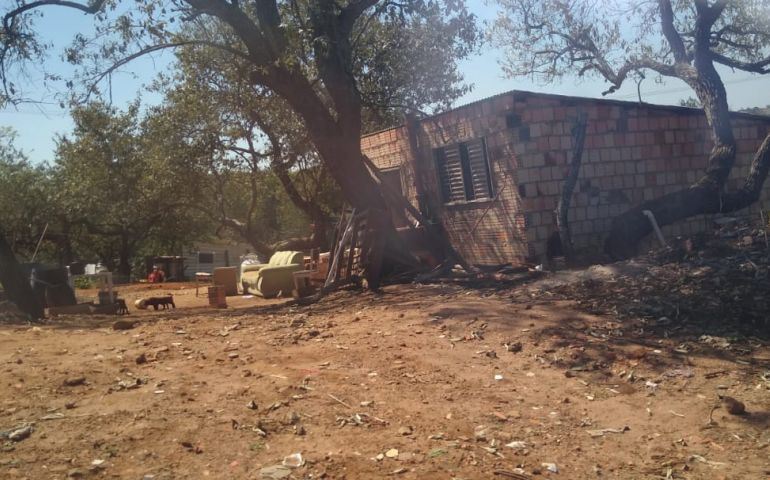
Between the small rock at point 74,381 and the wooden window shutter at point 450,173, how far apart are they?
358 inches

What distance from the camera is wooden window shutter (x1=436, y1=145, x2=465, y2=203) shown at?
13.6 metres

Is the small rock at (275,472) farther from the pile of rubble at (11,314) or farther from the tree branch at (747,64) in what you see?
the tree branch at (747,64)

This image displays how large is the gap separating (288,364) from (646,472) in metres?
3.38

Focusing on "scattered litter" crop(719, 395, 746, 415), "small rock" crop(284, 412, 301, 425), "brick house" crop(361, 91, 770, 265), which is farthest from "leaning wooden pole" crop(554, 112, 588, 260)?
"small rock" crop(284, 412, 301, 425)

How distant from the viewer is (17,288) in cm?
1087

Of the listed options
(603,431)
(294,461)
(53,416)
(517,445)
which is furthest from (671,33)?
(53,416)

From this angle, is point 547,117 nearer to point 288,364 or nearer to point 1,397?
point 288,364

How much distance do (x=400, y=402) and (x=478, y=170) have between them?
8346 mm

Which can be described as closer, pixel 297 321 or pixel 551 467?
pixel 551 467

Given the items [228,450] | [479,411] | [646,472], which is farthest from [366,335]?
[646,472]

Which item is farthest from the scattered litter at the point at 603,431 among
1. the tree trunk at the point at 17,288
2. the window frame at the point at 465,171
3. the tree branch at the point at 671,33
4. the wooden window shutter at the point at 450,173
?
the tree branch at the point at 671,33

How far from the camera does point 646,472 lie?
14.1 ft

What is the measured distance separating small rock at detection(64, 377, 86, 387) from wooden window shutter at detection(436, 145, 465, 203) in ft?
29.8

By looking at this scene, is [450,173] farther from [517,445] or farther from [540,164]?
[517,445]
